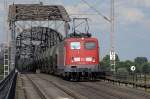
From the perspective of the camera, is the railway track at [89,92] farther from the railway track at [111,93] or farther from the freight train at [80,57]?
the freight train at [80,57]

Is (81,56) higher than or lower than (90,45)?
lower

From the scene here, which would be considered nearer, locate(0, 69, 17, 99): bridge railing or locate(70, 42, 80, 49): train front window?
locate(0, 69, 17, 99): bridge railing

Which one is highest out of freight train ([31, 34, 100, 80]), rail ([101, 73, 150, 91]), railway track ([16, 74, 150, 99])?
freight train ([31, 34, 100, 80])

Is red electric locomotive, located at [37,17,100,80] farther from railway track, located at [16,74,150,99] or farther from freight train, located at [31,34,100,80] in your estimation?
railway track, located at [16,74,150,99]

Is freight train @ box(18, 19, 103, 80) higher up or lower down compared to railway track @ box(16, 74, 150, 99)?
higher up

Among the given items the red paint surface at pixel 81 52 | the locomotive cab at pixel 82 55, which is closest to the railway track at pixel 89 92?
the locomotive cab at pixel 82 55

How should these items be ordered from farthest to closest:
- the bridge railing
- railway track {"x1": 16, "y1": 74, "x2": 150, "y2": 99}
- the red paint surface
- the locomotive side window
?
the locomotive side window
the red paint surface
railway track {"x1": 16, "y1": 74, "x2": 150, "y2": 99}
the bridge railing

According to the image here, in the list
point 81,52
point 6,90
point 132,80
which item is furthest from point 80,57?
point 6,90

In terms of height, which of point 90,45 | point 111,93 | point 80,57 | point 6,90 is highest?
point 90,45

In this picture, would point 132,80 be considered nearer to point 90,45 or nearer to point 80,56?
point 80,56

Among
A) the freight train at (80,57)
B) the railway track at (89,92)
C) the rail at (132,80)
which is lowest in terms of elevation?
the railway track at (89,92)

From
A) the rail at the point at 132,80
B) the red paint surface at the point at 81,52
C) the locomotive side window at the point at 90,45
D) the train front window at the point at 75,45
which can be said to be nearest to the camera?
the rail at the point at 132,80

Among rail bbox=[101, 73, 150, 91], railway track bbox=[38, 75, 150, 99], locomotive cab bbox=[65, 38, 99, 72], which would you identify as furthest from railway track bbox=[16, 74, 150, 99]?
locomotive cab bbox=[65, 38, 99, 72]

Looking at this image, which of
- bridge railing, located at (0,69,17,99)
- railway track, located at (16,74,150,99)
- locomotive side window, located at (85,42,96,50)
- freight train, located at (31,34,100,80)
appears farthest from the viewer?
locomotive side window, located at (85,42,96,50)
